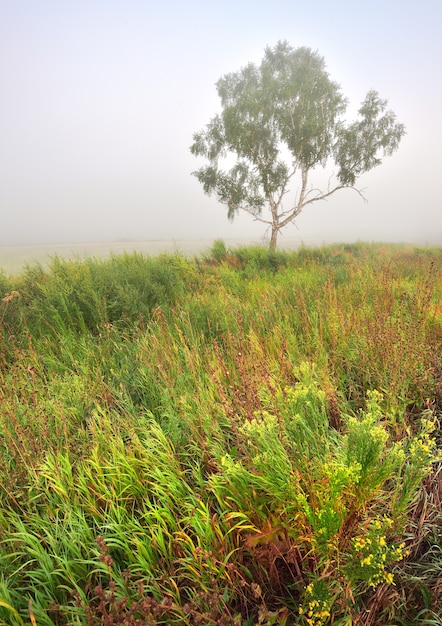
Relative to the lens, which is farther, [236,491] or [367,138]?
[367,138]

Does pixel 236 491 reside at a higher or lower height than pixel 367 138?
lower

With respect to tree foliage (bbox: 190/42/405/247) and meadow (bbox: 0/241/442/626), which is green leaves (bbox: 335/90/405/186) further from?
meadow (bbox: 0/241/442/626)

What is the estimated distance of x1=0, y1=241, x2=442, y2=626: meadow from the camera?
1.31 meters

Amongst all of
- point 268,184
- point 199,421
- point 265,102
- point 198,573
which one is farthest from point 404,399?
point 265,102

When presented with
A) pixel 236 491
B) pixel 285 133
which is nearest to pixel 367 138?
pixel 285 133

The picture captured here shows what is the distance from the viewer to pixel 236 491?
1.65 meters

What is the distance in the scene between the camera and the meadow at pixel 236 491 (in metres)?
1.31

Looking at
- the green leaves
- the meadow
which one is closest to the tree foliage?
the green leaves

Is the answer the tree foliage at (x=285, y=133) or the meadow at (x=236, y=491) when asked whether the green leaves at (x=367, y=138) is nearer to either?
the tree foliage at (x=285, y=133)

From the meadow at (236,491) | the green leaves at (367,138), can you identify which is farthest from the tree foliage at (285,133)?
the meadow at (236,491)

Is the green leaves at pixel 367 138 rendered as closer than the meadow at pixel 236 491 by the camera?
No

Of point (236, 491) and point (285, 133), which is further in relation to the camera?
point (285, 133)

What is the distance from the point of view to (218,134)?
1798 centimetres

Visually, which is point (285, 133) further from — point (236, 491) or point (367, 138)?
point (236, 491)
